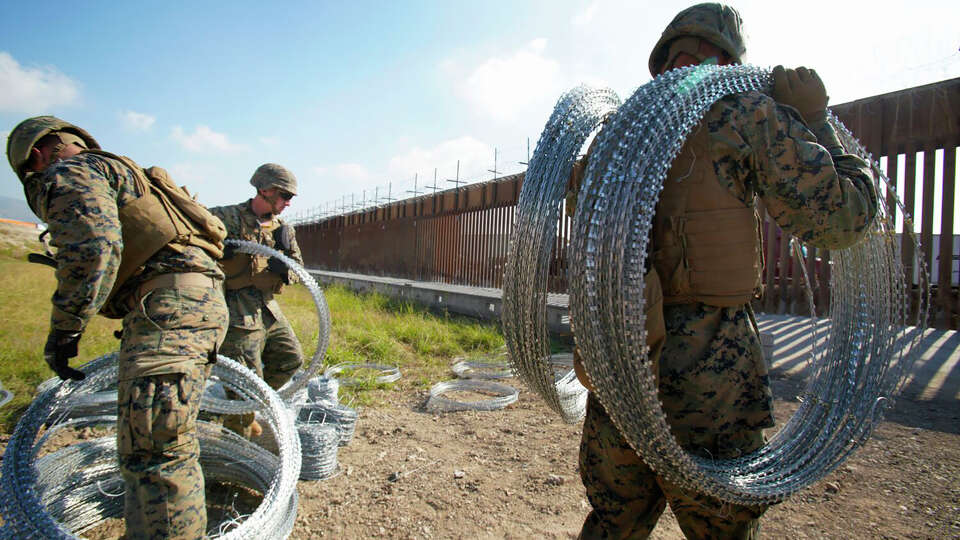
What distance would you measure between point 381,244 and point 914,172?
49.9ft

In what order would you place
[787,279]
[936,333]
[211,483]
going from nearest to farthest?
[211,483], [787,279], [936,333]

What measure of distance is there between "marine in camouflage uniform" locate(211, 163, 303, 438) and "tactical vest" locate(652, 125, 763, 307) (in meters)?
3.31

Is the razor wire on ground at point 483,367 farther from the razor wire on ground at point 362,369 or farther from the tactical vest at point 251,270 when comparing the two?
the tactical vest at point 251,270

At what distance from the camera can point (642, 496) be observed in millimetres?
1814

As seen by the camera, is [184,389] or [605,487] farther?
[184,389]

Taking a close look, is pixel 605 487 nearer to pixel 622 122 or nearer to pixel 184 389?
pixel 622 122

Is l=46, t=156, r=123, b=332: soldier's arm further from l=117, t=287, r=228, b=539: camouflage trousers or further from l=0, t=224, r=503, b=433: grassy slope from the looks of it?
l=0, t=224, r=503, b=433: grassy slope

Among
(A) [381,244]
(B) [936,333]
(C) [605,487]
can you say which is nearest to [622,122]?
(C) [605,487]

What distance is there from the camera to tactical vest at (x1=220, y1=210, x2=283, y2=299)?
396 cm

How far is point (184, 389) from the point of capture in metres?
2.30

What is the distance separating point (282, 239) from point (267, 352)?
101cm

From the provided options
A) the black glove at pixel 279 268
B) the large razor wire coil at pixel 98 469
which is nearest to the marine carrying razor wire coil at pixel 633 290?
the large razor wire coil at pixel 98 469

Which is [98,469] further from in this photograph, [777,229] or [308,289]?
[777,229]

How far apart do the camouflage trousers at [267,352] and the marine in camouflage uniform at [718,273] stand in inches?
118
